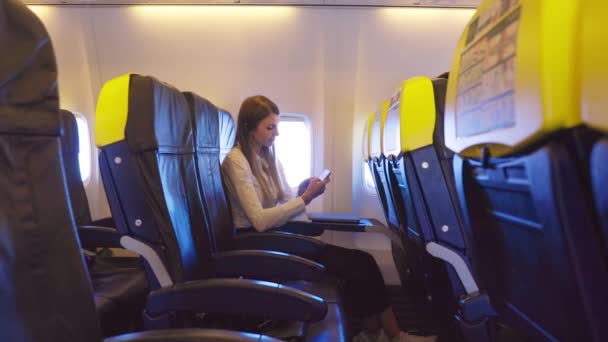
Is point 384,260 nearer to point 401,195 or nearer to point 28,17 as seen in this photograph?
point 401,195

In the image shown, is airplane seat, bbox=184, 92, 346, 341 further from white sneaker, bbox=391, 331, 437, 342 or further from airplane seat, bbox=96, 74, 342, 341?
white sneaker, bbox=391, 331, 437, 342

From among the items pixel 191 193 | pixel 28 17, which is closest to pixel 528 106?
pixel 28 17

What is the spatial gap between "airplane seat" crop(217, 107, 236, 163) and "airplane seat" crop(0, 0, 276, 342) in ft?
5.19

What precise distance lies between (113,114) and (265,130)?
4.10ft

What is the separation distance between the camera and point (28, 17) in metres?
0.50

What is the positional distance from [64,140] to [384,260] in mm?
2725

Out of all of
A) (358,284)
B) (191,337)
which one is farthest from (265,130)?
(191,337)

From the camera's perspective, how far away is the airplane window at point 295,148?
3.34 m

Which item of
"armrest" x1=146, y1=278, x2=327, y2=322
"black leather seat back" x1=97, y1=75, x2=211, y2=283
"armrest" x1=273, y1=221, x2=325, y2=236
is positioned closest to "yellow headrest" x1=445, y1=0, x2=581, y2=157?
"armrest" x1=146, y1=278, x2=327, y2=322

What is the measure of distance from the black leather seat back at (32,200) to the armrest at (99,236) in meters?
1.72

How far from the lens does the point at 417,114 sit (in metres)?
1.35

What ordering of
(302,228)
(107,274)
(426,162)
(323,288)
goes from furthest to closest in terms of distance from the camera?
(302,228)
(107,274)
(323,288)
(426,162)

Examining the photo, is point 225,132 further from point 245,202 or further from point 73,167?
point 73,167

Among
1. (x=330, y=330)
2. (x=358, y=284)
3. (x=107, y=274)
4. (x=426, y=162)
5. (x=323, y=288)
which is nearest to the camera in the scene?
(x=426, y=162)
